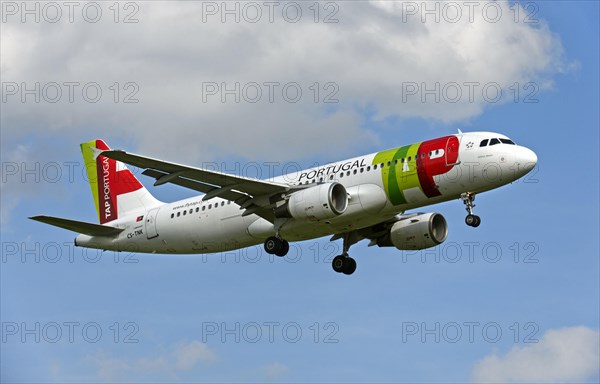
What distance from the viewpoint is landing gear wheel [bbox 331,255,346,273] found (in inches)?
1989

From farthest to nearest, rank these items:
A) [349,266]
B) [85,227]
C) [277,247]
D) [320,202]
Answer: [85,227] → [349,266] → [277,247] → [320,202]

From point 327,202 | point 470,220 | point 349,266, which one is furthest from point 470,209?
point 349,266

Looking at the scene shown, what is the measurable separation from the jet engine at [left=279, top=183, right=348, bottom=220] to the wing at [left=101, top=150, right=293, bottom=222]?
135cm

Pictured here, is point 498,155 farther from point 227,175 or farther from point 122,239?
point 122,239

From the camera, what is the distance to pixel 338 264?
5059 cm

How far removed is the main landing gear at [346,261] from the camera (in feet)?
166

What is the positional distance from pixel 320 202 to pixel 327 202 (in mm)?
330

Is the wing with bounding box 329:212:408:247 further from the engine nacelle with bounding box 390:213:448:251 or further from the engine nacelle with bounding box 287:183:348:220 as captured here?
the engine nacelle with bounding box 287:183:348:220

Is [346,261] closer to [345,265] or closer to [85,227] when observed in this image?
[345,265]

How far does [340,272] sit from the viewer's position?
166ft

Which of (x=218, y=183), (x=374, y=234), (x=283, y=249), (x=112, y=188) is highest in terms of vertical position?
(x=112, y=188)

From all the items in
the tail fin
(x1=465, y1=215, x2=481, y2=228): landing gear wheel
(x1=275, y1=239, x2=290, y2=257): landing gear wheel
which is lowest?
(x1=275, y1=239, x2=290, y2=257): landing gear wheel

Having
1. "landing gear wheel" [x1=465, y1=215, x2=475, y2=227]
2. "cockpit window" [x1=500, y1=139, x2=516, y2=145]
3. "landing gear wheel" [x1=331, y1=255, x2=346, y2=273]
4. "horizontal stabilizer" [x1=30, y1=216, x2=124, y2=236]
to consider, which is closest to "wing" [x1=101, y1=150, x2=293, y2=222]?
"landing gear wheel" [x1=331, y1=255, x2=346, y2=273]

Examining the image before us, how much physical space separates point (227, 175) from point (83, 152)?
17.2 m
